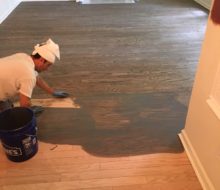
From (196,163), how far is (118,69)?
1421 mm

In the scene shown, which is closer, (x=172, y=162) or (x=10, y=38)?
(x=172, y=162)

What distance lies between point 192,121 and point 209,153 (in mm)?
282

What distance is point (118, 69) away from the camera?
2805 mm

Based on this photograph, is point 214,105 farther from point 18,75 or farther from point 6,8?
point 6,8

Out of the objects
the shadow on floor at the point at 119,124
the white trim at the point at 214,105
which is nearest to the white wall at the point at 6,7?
the shadow on floor at the point at 119,124

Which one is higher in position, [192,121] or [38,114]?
[192,121]

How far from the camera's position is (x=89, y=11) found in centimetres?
473

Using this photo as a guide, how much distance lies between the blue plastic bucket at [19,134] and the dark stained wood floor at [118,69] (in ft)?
0.68

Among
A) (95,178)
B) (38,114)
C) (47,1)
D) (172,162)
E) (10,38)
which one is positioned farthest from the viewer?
(47,1)

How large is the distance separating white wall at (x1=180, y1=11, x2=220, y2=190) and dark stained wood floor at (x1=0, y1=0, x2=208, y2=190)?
99 millimetres

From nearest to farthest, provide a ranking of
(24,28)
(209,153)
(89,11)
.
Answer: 1. (209,153)
2. (24,28)
3. (89,11)

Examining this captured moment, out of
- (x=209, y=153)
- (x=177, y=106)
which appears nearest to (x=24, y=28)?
(x=177, y=106)

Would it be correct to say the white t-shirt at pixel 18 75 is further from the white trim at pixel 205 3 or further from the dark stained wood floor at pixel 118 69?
the white trim at pixel 205 3

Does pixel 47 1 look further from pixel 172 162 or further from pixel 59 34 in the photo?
pixel 172 162
